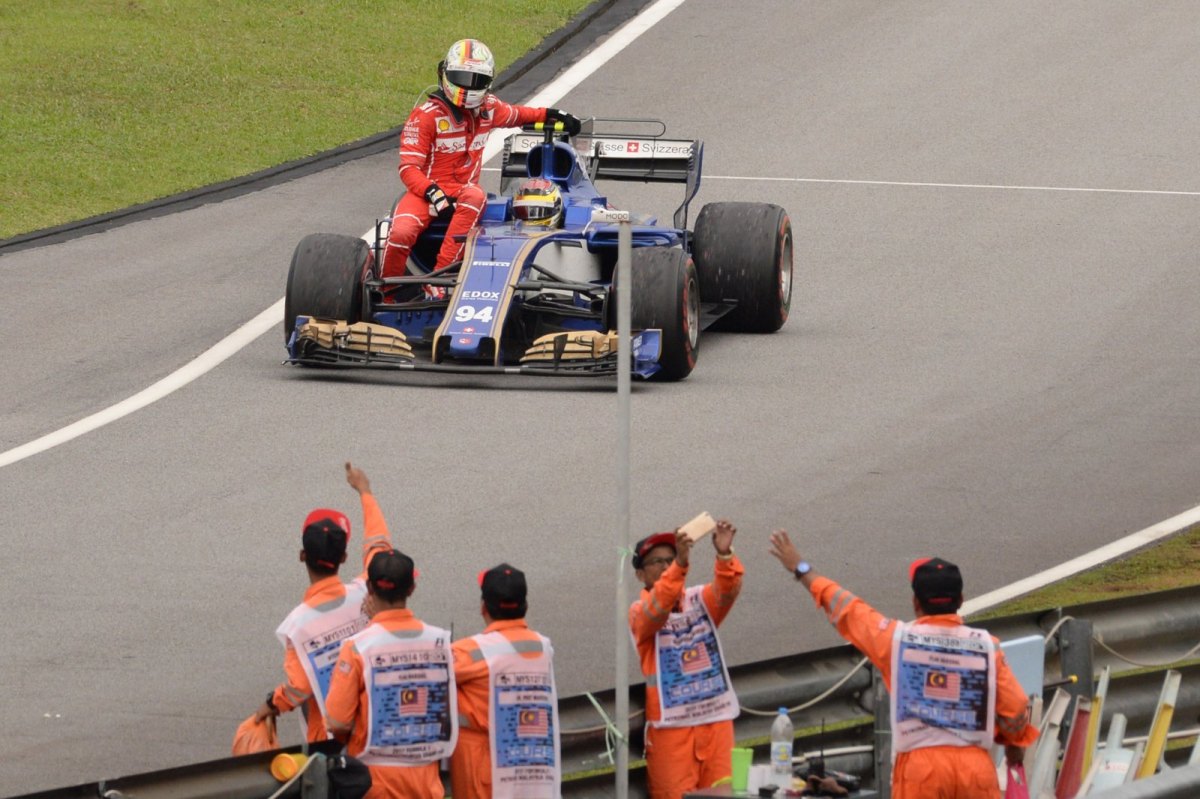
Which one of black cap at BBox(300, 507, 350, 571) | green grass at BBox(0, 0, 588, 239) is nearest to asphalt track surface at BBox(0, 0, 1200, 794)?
green grass at BBox(0, 0, 588, 239)

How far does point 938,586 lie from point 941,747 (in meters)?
0.61

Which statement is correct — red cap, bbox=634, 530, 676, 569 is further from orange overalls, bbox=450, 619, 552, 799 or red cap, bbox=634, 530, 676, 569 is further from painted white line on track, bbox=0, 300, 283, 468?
painted white line on track, bbox=0, 300, 283, 468

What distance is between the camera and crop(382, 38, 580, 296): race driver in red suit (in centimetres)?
1748

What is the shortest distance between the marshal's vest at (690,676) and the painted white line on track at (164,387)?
294 inches

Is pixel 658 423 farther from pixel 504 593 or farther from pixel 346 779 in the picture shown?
pixel 346 779

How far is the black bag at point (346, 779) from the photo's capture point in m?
7.91

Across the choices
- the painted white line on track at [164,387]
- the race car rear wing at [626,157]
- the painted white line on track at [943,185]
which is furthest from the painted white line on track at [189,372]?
the painted white line on track at [943,185]

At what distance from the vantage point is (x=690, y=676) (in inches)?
351

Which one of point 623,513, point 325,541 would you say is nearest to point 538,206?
point 623,513

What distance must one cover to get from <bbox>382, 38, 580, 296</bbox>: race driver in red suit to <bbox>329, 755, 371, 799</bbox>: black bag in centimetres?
963

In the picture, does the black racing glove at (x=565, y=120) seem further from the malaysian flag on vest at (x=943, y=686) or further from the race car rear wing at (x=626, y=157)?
the malaysian flag on vest at (x=943, y=686)

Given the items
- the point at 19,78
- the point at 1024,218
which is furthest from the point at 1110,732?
the point at 19,78

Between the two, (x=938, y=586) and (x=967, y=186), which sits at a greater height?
(x=967, y=186)

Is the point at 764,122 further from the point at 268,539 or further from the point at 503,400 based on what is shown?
the point at 268,539
